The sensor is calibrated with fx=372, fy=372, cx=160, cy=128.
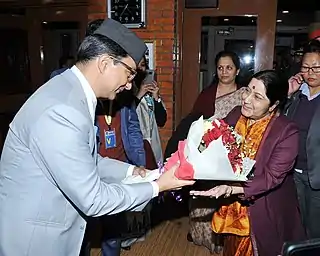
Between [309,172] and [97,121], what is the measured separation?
4.31 feet

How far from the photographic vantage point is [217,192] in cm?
177

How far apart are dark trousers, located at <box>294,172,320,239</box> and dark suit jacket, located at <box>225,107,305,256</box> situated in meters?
0.39

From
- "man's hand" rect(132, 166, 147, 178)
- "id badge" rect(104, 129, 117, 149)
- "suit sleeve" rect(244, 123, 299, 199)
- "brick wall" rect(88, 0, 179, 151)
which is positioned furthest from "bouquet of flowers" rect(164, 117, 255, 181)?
"brick wall" rect(88, 0, 179, 151)

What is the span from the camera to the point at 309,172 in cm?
223

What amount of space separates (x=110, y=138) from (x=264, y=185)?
1004 mm

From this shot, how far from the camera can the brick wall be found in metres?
3.50

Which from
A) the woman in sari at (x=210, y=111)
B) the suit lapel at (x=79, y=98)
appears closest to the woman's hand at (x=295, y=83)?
the woman in sari at (x=210, y=111)

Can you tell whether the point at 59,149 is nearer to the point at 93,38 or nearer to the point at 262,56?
the point at 93,38

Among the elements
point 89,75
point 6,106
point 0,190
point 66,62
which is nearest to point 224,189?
point 89,75

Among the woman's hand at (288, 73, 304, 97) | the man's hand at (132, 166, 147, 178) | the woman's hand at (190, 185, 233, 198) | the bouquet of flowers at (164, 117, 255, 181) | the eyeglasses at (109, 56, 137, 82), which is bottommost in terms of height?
the woman's hand at (190, 185, 233, 198)

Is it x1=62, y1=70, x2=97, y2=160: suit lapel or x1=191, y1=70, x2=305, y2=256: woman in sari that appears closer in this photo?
x1=62, y1=70, x2=97, y2=160: suit lapel

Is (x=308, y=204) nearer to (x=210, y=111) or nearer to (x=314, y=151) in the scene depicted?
(x=314, y=151)

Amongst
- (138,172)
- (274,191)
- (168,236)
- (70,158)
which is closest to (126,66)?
(70,158)

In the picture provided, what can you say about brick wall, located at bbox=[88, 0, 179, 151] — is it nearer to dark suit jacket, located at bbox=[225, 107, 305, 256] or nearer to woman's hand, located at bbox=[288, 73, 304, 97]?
woman's hand, located at bbox=[288, 73, 304, 97]
